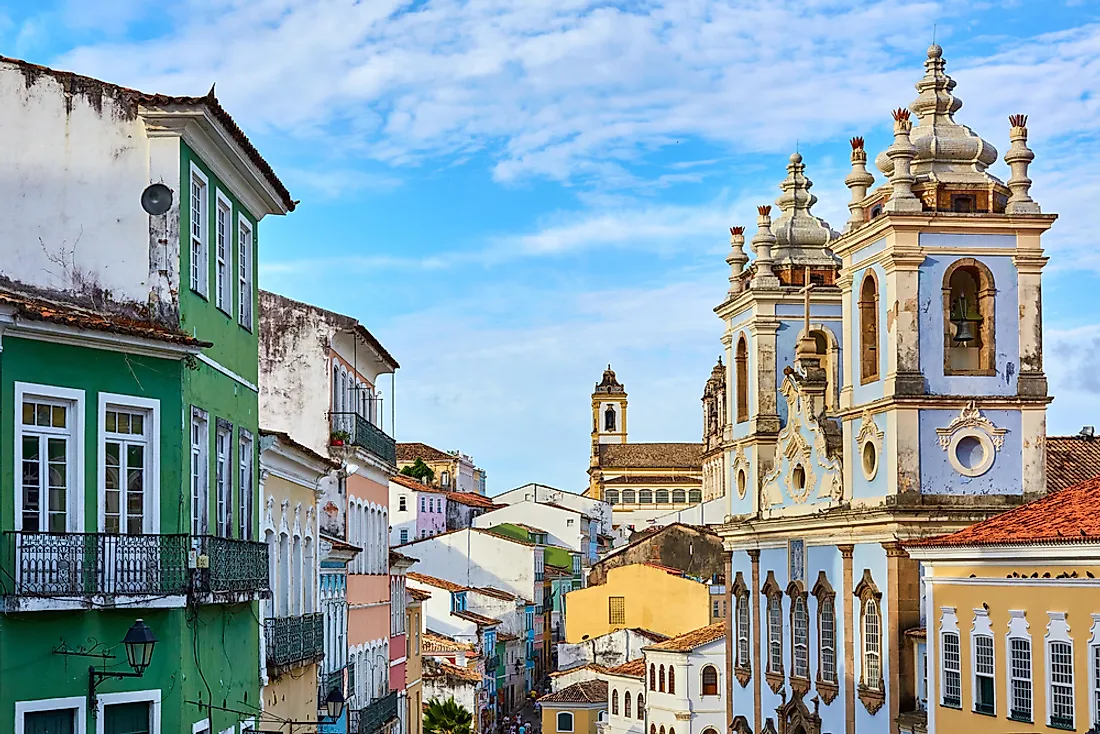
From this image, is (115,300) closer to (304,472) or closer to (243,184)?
(243,184)

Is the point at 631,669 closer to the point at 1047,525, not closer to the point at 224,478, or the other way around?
the point at 1047,525

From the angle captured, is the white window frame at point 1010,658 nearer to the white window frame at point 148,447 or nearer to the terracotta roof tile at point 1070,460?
the terracotta roof tile at point 1070,460

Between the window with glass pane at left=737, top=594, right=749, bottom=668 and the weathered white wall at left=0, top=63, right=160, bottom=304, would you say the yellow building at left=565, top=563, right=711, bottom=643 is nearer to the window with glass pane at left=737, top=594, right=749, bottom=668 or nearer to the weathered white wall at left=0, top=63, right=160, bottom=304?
the window with glass pane at left=737, top=594, right=749, bottom=668

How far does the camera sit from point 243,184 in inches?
828

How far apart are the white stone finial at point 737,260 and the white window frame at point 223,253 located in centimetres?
3138

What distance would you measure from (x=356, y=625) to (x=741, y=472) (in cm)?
1623

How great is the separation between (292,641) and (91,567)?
9185 mm

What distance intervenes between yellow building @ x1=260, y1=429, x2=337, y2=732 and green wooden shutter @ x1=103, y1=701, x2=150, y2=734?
587 centimetres

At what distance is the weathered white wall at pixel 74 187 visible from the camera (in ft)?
57.9

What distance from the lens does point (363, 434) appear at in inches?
1469

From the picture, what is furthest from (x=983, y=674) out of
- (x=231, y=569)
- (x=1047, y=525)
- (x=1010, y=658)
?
(x=231, y=569)

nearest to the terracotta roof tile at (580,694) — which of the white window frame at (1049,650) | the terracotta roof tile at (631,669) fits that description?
the terracotta roof tile at (631,669)

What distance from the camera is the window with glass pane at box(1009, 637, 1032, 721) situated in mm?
26350

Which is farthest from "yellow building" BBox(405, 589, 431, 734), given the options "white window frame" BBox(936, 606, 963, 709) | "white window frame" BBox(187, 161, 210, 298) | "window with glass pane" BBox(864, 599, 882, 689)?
"white window frame" BBox(187, 161, 210, 298)
